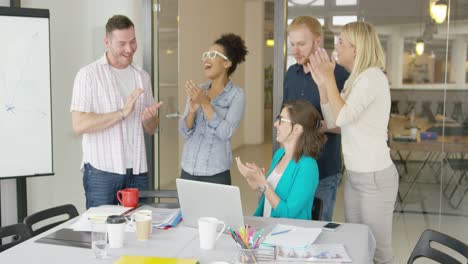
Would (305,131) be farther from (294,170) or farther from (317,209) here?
(317,209)

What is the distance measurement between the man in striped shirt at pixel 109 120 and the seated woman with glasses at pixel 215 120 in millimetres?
278

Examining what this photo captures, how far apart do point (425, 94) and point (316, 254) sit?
302cm

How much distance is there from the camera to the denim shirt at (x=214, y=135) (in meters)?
3.10

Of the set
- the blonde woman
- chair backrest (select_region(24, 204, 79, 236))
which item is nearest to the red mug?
chair backrest (select_region(24, 204, 79, 236))

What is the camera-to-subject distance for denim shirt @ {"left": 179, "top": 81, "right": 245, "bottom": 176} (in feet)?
10.2

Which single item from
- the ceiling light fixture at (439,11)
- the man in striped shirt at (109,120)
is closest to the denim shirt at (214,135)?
the man in striped shirt at (109,120)

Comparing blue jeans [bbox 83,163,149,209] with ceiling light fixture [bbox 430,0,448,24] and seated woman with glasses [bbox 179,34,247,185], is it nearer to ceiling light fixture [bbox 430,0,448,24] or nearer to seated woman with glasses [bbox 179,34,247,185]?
seated woman with glasses [bbox 179,34,247,185]

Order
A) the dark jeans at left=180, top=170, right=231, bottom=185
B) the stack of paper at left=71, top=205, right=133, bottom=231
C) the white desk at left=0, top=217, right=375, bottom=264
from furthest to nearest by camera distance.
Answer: the dark jeans at left=180, top=170, right=231, bottom=185
the stack of paper at left=71, top=205, right=133, bottom=231
the white desk at left=0, top=217, right=375, bottom=264

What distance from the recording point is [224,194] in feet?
7.04

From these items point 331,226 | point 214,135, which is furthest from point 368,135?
point 214,135

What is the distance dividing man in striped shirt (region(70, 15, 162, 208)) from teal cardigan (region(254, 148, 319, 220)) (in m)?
1.01

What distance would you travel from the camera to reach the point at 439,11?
4.40 m

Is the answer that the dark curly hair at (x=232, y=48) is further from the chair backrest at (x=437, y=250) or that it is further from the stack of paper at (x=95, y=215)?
the chair backrest at (x=437, y=250)

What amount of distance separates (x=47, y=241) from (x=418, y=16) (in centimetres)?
364
